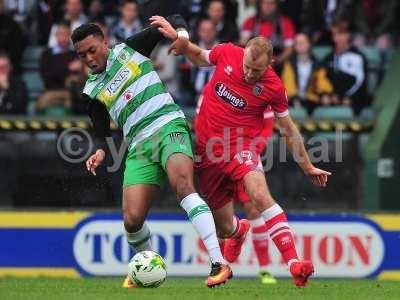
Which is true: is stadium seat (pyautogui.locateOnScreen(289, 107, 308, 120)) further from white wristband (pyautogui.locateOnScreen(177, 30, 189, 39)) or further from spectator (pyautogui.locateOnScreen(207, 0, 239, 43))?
white wristband (pyautogui.locateOnScreen(177, 30, 189, 39))

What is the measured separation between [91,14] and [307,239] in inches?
195

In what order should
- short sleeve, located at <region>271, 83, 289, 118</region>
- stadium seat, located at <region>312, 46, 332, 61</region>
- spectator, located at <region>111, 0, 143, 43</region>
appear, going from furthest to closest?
stadium seat, located at <region>312, 46, 332, 61</region>
spectator, located at <region>111, 0, 143, 43</region>
short sleeve, located at <region>271, 83, 289, 118</region>

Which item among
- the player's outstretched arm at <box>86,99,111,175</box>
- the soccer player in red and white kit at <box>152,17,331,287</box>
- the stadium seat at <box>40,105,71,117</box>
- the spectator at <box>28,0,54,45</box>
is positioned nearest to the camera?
the soccer player in red and white kit at <box>152,17,331,287</box>

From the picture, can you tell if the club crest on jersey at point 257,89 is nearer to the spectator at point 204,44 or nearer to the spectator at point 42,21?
the spectator at point 204,44

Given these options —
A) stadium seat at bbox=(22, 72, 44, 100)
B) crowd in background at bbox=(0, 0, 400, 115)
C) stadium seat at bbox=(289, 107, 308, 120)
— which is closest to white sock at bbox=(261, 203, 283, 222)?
stadium seat at bbox=(289, 107, 308, 120)

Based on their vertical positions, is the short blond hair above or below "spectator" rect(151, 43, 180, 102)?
above

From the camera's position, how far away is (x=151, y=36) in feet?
33.4

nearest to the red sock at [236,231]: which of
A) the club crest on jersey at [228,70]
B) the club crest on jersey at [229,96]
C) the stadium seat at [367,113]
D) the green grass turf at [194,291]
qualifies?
the green grass turf at [194,291]

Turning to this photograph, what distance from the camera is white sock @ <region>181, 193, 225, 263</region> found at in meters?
9.76

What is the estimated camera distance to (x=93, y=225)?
44.8 ft

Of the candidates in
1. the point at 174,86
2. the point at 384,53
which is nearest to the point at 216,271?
the point at 174,86

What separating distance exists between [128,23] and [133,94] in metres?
5.73

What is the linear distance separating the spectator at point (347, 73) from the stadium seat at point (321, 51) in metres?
0.57

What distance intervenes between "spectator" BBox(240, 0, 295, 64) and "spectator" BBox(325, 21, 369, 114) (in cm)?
62
